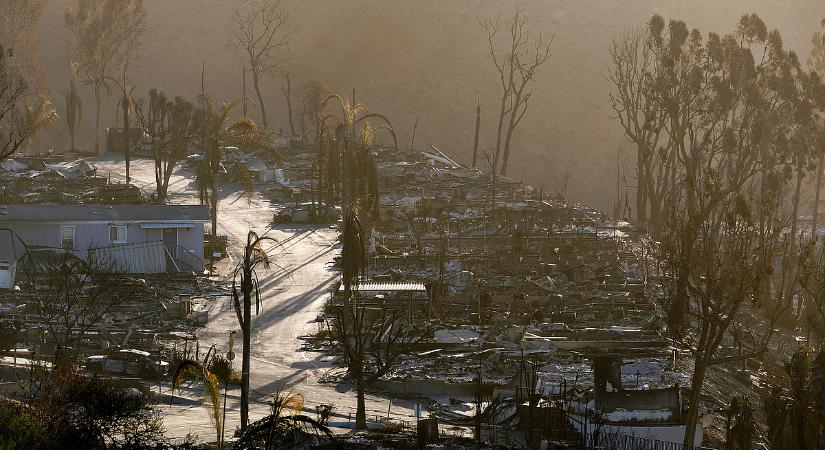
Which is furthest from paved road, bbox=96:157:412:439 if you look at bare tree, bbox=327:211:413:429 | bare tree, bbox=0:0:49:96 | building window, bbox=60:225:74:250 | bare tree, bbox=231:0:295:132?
bare tree, bbox=231:0:295:132

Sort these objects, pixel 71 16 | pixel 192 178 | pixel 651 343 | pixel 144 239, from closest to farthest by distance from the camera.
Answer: pixel 651 343 → pixel 144 239 → pixel 192 178 → pixel 71 16

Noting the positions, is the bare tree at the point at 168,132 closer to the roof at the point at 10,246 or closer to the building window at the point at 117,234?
the building window at the point at 117,234

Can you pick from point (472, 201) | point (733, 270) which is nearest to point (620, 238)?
point (472, 201)

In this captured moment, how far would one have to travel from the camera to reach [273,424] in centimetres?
2222

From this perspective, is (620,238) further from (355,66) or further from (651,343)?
(355,66)

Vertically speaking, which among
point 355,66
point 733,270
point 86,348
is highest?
point 355,66

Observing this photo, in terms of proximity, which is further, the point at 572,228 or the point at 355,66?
the point at 355,66

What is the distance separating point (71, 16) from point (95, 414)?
7078cm

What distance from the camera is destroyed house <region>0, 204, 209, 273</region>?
1812 inches

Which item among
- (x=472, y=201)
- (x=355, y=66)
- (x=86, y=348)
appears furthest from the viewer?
(x=355, y=66)

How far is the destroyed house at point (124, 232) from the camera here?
4603 centimetres

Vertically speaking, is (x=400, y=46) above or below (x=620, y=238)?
above

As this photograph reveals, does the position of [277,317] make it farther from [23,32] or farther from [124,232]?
[23,32]

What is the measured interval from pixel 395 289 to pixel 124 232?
1292 centimetres
